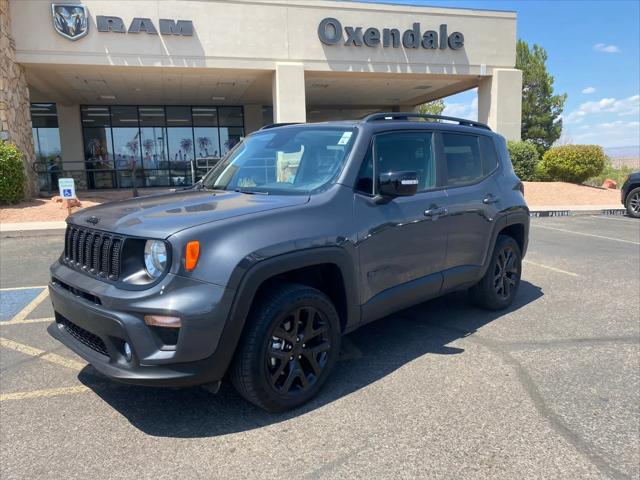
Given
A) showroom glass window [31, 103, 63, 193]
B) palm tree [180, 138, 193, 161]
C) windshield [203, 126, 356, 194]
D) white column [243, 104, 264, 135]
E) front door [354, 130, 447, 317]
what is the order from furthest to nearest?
white column [243, 104, 264, 135], palm tree [180, 138, 193, 161], showroom glass window [31, 103, 63, 193], windshield [203, 126, 356, 194], front door [354, 130, 447, 317]

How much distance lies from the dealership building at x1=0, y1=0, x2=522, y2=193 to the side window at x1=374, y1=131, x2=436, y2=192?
13633mm

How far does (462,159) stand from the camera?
15.1ft

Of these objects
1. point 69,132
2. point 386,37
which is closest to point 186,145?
point 69,132

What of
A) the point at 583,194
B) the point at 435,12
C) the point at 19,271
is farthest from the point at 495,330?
the point at 435,12

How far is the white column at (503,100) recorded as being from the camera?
63.4 ft

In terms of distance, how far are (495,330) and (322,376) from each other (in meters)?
2.04

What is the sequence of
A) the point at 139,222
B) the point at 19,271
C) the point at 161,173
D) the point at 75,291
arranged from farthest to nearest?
the point at 161,173
the point at 19,271
the point at 75,291
the point at 139,222

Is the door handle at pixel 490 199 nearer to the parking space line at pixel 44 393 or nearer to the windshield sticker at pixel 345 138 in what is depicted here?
the windshield sticker at pixel 345 138

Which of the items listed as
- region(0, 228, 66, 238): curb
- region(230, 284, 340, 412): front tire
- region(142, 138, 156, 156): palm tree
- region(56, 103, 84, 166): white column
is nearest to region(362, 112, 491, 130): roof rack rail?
region(230, 284, 340, 412): front tire

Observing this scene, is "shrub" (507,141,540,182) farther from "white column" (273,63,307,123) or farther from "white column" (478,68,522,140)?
"white column" (273,63,307,123)

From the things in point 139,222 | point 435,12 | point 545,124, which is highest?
point 435,12

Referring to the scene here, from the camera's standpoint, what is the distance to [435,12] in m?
18.2

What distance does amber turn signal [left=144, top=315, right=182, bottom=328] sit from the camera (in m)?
2.62

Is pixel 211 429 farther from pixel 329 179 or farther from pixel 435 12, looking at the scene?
pixel 435 12
